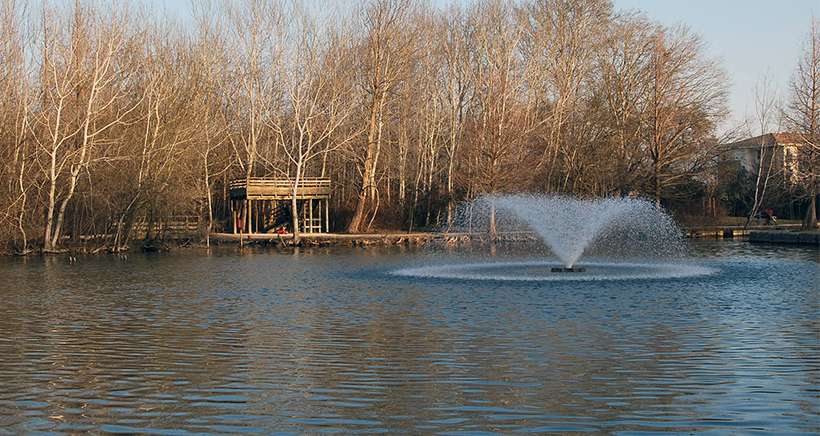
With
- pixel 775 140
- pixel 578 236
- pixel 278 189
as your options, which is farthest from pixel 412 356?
pixel 775 140

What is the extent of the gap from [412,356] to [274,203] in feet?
164

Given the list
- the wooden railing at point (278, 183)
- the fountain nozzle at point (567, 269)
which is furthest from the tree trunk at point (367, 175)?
the fountain nozzle at point (567, 269)

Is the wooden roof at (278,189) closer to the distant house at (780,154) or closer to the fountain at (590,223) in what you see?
the fountain at (590,223)

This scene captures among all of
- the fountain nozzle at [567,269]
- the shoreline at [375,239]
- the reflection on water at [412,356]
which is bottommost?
the reflection on water at [412,356]

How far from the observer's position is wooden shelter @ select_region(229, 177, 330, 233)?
60125 mm

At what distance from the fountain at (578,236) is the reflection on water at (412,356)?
141 inches

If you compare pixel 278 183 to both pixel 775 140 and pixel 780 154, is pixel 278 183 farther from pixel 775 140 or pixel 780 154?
A: pixel 780 154

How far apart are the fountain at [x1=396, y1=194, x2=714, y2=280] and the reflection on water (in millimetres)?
3588

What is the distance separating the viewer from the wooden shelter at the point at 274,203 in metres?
60.1

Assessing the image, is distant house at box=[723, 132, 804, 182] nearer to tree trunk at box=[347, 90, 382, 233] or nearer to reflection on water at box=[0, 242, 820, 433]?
tree trunk at box=[347, 90, 382, 233]

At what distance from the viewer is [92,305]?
24406mm

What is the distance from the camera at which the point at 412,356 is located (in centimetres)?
1609

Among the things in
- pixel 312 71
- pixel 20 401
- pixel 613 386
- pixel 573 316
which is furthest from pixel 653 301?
pixel 312 71

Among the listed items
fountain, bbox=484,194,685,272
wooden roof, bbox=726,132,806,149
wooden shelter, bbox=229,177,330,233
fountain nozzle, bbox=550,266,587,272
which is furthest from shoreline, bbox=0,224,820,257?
fountain nozzle, bbox=550,266,587,272
